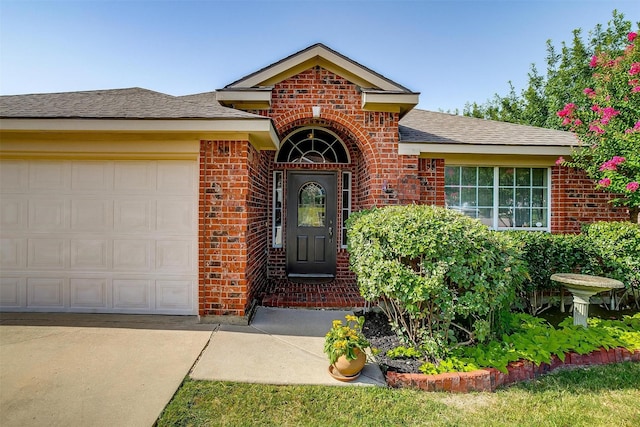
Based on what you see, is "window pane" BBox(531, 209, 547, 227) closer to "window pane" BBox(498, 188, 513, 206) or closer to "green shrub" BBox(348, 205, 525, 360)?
"window pane" BBox(498, 188, 513, 206)

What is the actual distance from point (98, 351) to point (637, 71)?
9.98m

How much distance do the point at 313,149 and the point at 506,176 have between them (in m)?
4.36

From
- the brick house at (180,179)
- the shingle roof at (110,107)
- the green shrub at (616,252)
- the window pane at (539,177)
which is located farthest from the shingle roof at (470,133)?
the shingle roof at (110,107)

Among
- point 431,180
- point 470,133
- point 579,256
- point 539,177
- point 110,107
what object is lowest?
point 579,256

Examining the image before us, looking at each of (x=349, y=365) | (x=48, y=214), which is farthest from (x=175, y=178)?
(x=349, y=365)

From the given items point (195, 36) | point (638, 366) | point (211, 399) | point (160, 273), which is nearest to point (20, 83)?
point (195, 36)

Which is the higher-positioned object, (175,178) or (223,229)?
(175,178)

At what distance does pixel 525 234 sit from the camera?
18.2 feet

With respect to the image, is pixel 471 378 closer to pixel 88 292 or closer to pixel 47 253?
pixel 88 292

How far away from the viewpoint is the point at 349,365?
3057mm

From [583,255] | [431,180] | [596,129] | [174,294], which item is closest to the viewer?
[174,294]

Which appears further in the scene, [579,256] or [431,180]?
[431,180]

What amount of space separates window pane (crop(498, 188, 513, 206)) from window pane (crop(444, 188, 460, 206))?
0.96 meters

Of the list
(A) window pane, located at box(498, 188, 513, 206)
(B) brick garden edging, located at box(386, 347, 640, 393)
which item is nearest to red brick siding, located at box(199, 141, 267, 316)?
(B) brick garden edging, located at box(386, 347, 640, 393)
